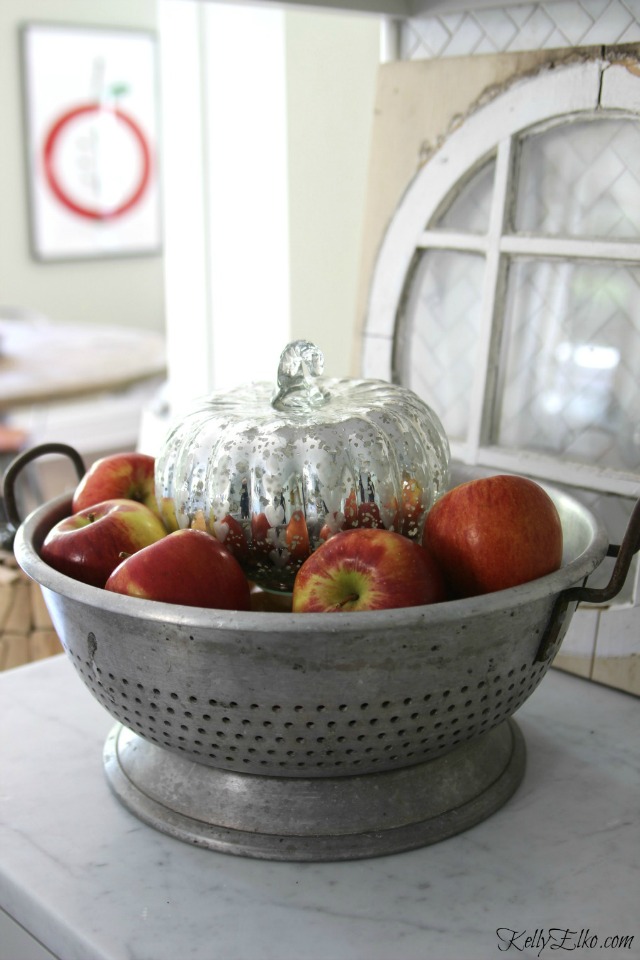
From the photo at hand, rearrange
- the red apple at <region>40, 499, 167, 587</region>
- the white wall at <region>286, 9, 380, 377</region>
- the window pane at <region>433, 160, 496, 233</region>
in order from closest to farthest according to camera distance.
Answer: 1. the red apple at <region>40, 499, 167, 587</region>
2. the window pane at <region>433, 160, 496, 233</region>
3. the white wall at <region>286, 9, 380, 377</region>

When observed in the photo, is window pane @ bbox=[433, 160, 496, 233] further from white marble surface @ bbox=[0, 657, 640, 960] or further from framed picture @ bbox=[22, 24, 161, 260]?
framed picture @ bbox=[22, 24, 161, 260]

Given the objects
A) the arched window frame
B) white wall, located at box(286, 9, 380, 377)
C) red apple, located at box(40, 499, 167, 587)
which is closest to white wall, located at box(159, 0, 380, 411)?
white wall, located at box(286, 9, 380, 377)

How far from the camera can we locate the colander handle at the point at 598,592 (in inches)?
24.6

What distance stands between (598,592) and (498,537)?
0.07 meters

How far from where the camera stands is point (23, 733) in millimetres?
798

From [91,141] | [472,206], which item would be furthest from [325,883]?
[91,141]

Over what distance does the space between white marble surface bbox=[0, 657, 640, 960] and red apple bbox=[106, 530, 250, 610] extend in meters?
0.17

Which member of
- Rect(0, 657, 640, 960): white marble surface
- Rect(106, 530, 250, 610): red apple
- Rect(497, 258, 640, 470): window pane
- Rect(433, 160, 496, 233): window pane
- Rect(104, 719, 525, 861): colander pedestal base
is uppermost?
Rect(433, 160, 496, 233): window pane

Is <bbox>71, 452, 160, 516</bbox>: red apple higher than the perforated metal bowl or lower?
higher

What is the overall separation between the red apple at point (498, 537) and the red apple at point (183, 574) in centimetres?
14

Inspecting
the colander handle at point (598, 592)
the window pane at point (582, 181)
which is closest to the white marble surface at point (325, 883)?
the colander handle at point (598, 592)

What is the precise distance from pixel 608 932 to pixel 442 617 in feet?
0.67

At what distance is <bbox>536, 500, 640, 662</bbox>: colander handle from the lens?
624 mm

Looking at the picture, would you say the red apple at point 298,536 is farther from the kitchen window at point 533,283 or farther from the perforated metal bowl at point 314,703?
the kitchen window at point 533,283
